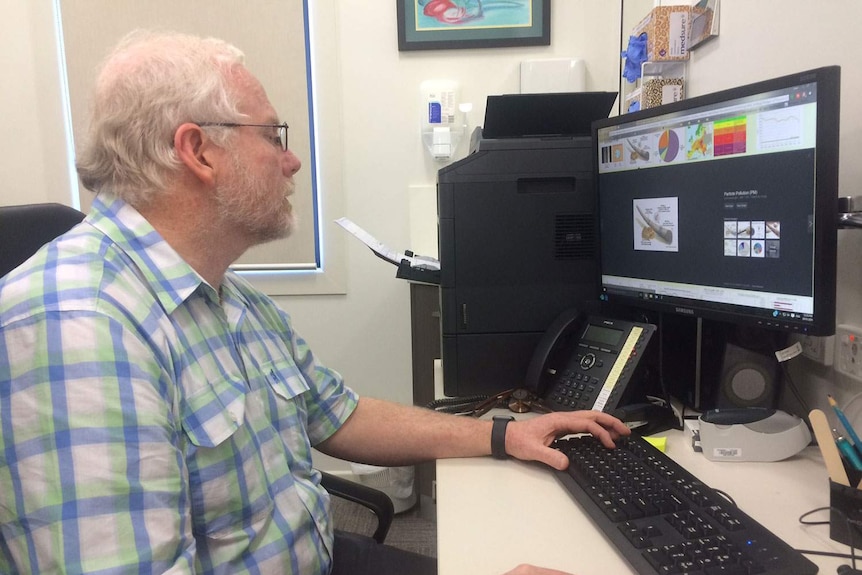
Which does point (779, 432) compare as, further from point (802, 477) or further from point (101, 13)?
point (101, 13)

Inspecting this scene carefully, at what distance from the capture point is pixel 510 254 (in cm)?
134

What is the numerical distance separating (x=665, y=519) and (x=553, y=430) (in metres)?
0.29

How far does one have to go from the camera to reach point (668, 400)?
1.17 meters

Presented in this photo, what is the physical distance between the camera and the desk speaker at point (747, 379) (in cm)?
107

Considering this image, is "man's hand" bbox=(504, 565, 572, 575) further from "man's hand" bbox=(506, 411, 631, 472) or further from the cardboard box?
the cardboard box

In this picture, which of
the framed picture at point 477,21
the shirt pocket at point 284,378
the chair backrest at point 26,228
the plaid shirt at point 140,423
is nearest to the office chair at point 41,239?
the chair backrest at point 26,228

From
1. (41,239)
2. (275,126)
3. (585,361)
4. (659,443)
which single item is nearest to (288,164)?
(275,126)

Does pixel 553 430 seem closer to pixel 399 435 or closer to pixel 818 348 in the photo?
pixel 399 435

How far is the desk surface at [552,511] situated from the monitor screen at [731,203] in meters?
0.23

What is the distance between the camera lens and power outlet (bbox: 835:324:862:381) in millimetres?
941

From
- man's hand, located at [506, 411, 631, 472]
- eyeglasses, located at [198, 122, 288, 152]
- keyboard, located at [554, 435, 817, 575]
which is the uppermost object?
eyeglasses, located at [198, 122, 288, 152]

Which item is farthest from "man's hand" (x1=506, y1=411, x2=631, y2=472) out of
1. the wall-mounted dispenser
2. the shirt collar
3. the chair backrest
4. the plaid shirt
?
the wall-mounted dispenser

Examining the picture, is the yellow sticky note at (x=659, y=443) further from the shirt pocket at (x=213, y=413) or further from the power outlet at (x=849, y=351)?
the shirt pocket at (x=213, y=413)

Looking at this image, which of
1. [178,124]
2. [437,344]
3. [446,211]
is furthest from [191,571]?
[437,344]
